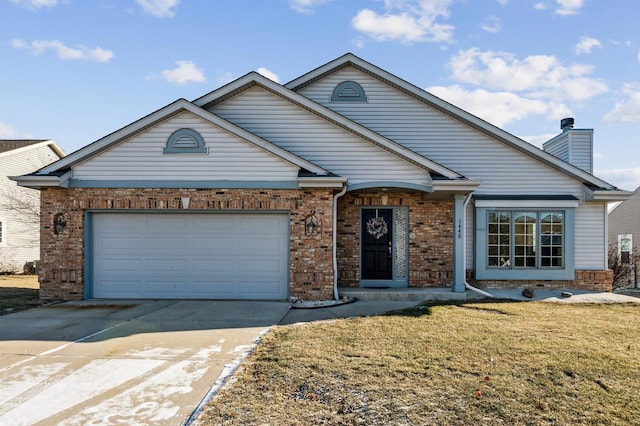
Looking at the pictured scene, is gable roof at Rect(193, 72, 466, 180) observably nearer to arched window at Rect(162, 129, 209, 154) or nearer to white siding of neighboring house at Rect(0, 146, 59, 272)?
arched window at Rect(162, 129, 209, 154)

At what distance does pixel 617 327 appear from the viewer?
798 centimetres

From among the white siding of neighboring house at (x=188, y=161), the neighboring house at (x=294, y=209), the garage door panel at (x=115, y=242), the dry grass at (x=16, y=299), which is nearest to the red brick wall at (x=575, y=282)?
the neighboring house at (x=294, y=209)

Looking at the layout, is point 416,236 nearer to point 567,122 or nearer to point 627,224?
point 567,122

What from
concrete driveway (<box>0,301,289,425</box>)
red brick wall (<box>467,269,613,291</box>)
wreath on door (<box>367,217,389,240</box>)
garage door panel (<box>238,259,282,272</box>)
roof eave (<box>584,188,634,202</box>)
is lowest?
concrete driveway (<box>0,301,289,425</box>)

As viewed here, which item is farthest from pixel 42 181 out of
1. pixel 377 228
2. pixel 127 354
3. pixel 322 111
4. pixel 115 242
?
pixel 377 228

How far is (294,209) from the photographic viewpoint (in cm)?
1038

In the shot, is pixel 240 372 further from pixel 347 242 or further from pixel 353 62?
pixel 353 62

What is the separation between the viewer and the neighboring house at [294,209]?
1041cm

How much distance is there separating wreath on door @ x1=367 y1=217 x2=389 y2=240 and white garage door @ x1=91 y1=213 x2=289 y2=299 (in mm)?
2674

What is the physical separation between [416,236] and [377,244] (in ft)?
3.63

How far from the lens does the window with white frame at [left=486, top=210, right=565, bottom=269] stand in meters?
12.3

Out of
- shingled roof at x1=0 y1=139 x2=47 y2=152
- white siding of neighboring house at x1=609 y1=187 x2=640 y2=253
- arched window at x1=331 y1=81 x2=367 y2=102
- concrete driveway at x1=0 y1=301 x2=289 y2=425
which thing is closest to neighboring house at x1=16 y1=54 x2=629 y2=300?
concrete driveway at x1=0 y1=301 x2=289 y2=425

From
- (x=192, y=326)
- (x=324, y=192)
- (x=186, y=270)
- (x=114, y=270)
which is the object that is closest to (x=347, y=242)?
(x=324, y=192)

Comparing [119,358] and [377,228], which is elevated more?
[377,228]
